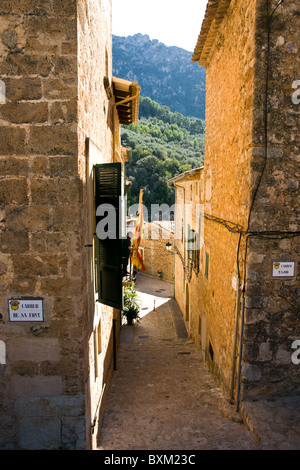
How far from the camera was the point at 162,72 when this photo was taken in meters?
111

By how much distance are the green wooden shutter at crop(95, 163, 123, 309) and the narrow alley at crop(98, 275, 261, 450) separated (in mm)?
2008

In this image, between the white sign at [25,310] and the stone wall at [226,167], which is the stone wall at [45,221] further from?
the stone wall at [226,167]

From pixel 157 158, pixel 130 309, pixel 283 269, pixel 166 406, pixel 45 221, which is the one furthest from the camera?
pixel 157 158

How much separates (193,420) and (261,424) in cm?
116

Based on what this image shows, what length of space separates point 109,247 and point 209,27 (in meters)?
5.18

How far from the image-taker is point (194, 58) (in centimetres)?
827

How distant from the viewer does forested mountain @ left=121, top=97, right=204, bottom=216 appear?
4850 cm

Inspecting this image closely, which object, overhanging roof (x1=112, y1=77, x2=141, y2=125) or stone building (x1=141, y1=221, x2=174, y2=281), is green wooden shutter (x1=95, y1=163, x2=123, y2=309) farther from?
stone building (x1=141, y1=221, x2=174, y2=281)

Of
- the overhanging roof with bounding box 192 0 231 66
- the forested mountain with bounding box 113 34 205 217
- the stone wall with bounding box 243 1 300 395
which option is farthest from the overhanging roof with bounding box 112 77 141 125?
the forested mountain with bounding box 113 34 205 217

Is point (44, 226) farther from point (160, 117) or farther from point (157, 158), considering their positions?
point (160, 117)

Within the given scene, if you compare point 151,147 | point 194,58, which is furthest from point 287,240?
point 151,147

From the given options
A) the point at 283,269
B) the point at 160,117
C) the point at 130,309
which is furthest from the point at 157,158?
the point at 283,269

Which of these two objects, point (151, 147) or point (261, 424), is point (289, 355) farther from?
point (151, 147)

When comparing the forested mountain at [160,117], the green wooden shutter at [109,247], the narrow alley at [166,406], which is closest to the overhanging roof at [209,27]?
the green wooden shutter at [109,247]
